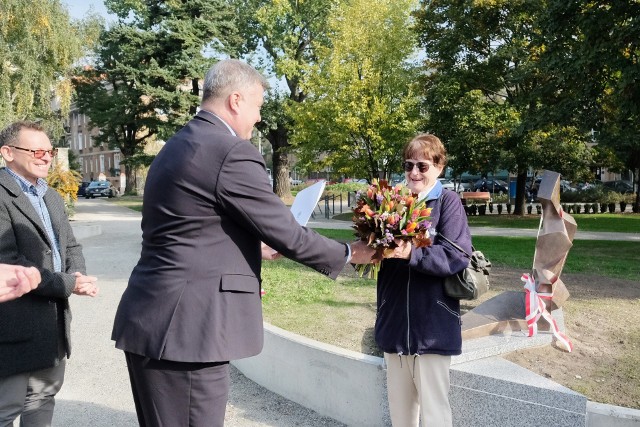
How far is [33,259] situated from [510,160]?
22.1m

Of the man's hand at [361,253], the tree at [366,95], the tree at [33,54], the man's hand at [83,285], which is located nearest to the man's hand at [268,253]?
the man's hand at [361,253]

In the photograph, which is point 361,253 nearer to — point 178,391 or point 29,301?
point 178,391

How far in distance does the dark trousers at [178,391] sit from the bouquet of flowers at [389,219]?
1056 millimetres

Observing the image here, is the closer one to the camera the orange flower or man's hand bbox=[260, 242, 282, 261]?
the orange flower

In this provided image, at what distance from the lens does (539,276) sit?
216 inches

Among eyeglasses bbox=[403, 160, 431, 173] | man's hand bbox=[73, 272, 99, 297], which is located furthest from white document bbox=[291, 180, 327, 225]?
man's hand bbox=[73, 272, 99, 297]

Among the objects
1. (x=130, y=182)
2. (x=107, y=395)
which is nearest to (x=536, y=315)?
(x=107, y=395)

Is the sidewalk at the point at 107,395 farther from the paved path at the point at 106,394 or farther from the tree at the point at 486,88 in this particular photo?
the tree at the point at 486,88

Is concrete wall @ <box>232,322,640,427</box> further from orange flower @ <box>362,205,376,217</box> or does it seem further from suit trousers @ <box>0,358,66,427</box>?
suit trousers @ <box>0,358,66,427</box>

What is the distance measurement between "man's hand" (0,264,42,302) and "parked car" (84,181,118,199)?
166ft

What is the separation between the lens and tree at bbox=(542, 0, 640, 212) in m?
12.3

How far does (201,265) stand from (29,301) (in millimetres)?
1429

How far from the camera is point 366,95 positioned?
24016 mm

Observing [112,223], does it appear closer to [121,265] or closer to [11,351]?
[121,265]
